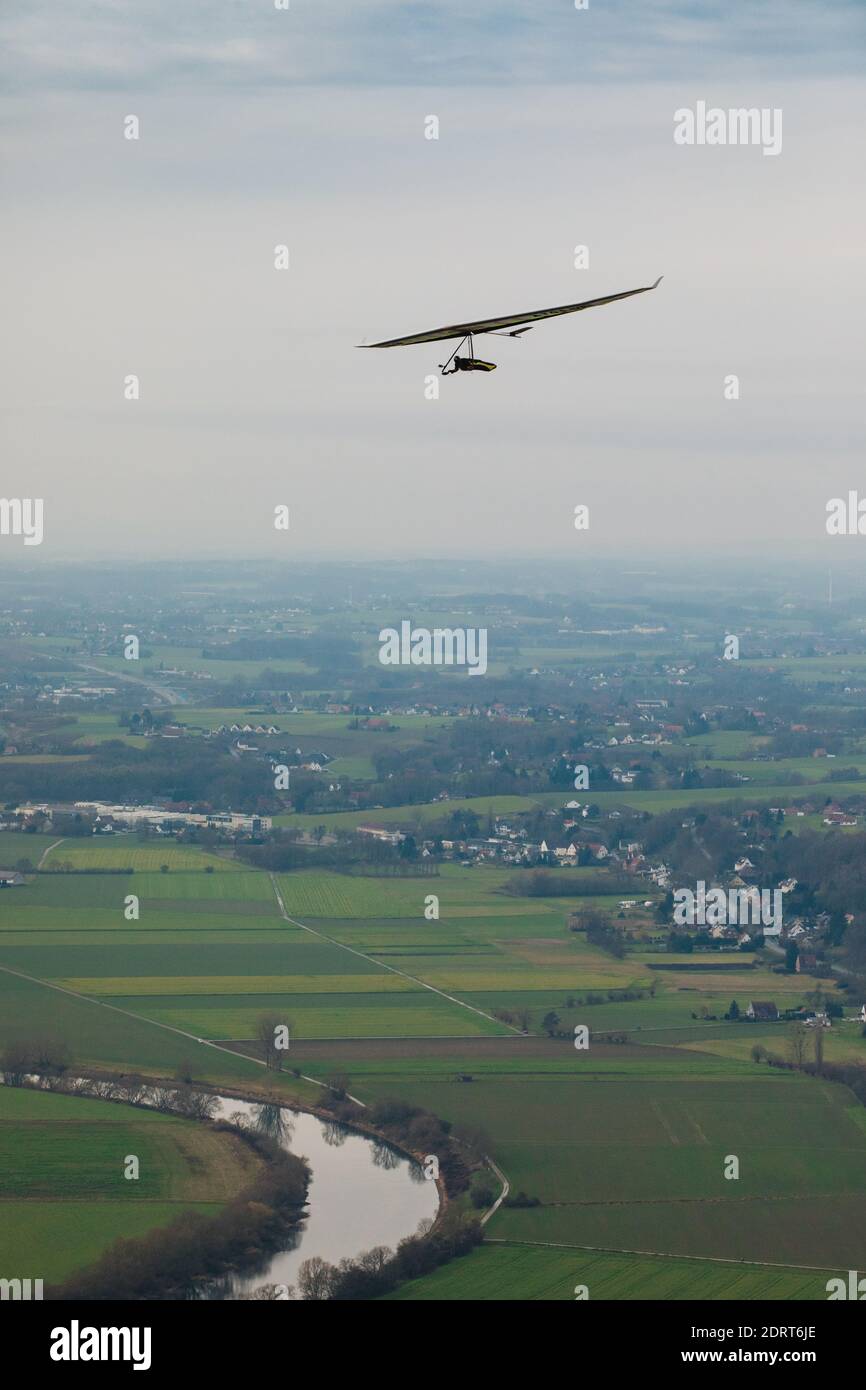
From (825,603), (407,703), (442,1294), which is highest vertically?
(825,603)

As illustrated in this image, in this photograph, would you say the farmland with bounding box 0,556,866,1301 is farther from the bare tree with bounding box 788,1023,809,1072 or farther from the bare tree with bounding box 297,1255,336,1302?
the bare tree with bounding box 297,1255,336,1302

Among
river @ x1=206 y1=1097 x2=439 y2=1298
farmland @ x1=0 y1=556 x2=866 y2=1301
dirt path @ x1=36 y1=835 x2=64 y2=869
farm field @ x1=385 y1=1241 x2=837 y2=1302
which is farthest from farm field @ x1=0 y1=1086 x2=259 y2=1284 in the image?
dirt path @ x1=36 y1=835 x2=64 y2=869

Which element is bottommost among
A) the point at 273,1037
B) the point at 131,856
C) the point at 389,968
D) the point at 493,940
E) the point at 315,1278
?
the point at 315,1278

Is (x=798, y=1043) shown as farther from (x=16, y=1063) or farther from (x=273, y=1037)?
(x=16, y=1063)

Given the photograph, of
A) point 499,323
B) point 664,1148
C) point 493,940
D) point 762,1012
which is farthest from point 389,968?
point 499,323
